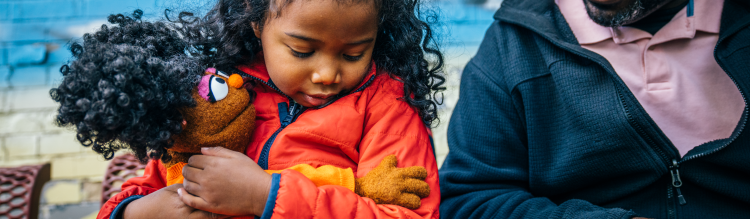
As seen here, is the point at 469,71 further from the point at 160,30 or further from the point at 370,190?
the point at 160,30

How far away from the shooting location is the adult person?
153 centimetres

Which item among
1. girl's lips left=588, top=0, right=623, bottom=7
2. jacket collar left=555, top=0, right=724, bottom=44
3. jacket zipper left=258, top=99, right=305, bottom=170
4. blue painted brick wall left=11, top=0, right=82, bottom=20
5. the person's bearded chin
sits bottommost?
jacket zipper left=258, top=99, right=305, bottom=170

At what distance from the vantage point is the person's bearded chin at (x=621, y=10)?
1.61 m

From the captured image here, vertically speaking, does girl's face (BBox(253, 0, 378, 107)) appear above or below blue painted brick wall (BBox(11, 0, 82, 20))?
below

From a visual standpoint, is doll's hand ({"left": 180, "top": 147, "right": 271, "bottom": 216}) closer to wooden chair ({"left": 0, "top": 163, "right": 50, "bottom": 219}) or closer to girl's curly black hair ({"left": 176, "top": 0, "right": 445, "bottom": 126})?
girl's curly black hair ({"left": 176, "top": 0, "right": 445, "bottom": 126})

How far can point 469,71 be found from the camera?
6.23ft

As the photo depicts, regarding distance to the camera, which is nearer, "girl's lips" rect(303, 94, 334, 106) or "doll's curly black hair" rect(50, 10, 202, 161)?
"doll's curly black hair" rect(50, 10, 202, 161)

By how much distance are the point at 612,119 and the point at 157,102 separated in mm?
1404

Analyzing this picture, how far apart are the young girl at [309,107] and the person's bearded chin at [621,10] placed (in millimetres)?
610

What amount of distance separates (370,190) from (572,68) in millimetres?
868

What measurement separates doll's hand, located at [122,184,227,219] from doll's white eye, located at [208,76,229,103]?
317 mm

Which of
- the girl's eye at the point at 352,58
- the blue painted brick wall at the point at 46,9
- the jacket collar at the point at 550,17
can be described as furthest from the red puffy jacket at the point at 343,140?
the blue painted brick wall at the point at 46,9

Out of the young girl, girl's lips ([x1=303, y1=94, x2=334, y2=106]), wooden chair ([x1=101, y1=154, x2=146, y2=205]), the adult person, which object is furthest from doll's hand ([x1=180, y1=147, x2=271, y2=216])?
wooden chair ([x1=101, y1=154, x2=146, y2=205])

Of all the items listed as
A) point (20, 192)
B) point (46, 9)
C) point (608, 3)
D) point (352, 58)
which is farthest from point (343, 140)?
point (46, 9)
